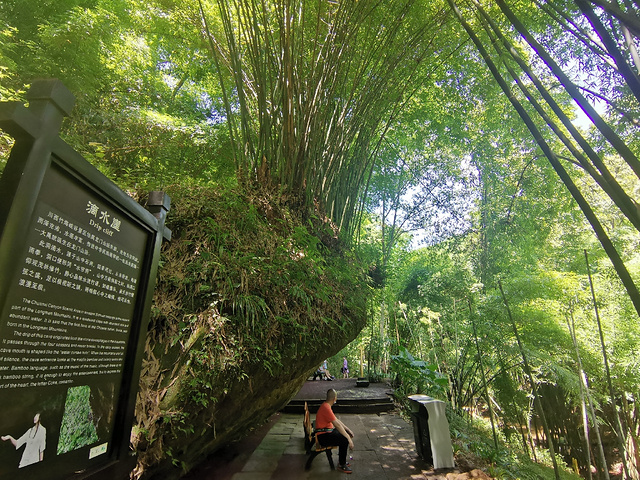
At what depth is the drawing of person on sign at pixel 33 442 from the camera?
837mm


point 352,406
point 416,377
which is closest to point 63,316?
point 352,406

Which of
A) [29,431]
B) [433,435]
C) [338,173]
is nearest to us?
[29,431]

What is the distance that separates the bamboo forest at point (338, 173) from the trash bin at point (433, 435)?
1.75ft

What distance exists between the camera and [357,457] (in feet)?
11.4

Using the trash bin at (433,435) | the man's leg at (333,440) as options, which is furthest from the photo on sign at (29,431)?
the trash bin at (433,435)

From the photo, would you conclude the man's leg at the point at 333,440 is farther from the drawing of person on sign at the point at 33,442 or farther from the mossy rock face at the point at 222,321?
the drawing of person on sign at the point at 33,442

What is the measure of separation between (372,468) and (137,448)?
A: 2.49 meters

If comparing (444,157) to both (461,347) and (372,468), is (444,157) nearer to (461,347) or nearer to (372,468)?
(461,347)

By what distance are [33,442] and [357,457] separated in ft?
11.2

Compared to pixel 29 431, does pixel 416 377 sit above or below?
below

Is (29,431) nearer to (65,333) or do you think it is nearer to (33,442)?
(33,442)

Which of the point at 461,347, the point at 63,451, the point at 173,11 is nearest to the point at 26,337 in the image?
the point at 63,451

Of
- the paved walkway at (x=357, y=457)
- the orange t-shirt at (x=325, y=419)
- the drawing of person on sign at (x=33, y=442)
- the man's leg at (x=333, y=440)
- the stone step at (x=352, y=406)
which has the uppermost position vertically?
the drawing of person on sign at (x=33, y=442)

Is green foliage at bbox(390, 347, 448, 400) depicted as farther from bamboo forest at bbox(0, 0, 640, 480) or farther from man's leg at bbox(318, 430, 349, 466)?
man's leg at bbox(318, 430, 349, 466)
